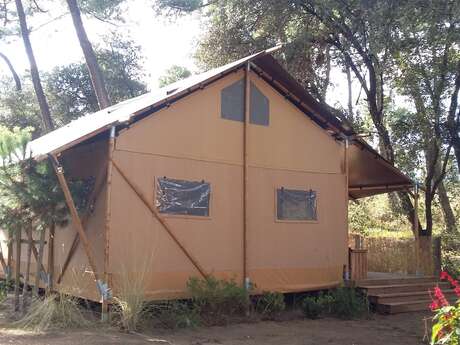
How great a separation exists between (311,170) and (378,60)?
17.5 ft

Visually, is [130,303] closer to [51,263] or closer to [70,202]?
[70,202]

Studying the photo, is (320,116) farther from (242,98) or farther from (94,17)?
(94,17)

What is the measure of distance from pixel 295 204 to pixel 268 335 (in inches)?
127

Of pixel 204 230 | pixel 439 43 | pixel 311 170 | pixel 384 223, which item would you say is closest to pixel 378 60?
pixel 439 43

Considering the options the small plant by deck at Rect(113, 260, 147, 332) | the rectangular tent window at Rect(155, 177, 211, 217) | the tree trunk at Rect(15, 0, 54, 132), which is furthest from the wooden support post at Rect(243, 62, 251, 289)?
the tree trunk at Rect(15, 0, 54, 132)

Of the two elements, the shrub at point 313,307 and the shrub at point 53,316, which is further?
the shrub at point 313,307

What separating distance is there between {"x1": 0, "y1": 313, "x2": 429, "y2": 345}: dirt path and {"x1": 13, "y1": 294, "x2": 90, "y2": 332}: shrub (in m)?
0.33

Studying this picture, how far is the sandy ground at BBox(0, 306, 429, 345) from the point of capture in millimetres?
7441

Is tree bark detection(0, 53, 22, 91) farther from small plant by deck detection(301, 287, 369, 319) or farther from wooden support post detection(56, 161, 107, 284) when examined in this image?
small plant by deck detection(301, 287, 369, 319)

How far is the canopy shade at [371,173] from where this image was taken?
489 inches

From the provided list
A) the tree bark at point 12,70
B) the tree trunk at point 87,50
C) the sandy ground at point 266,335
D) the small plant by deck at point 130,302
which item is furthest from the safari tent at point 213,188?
the tree bark at point 12,70

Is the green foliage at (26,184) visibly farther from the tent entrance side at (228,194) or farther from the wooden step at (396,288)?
the wooden step at (396,288)

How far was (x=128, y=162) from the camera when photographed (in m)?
9.06

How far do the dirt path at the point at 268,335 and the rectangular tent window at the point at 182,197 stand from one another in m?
2.06
